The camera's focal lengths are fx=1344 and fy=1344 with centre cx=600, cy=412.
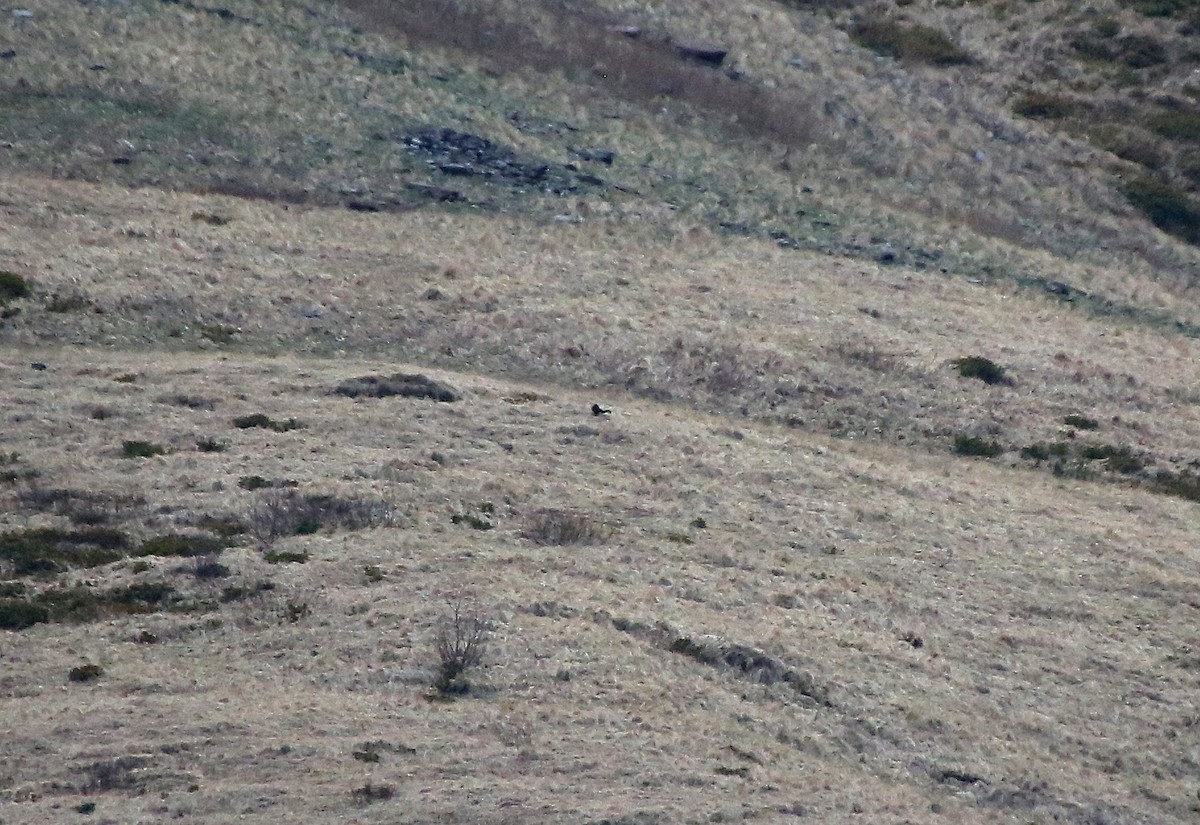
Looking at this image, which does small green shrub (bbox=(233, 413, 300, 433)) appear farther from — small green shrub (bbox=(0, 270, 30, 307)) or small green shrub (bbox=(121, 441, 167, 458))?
small green shrub (bbox=(0, 270, 30, 307))

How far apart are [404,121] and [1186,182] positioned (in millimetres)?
32457

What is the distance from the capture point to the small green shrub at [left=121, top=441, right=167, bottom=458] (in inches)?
994

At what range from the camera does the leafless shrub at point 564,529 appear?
2425cm

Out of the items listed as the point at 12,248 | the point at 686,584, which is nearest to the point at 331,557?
the point at 686,584

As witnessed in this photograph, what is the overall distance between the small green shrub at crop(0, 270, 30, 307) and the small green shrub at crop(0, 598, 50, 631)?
47.3 ft

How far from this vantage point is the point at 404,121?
45812mm

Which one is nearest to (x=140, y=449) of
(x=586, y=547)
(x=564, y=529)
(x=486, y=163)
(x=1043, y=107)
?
(x=564, y=529)

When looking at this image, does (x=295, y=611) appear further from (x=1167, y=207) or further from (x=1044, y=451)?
(x=1167, y=207)

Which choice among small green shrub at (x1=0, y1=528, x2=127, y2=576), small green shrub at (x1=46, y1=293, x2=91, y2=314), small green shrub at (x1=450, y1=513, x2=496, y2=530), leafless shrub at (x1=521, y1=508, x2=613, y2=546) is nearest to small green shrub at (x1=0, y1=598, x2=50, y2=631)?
small green shrub at (x1=0, y1=528, x2=127, y2=576)

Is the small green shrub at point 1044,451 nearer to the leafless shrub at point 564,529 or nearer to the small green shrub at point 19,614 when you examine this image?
the leafless shrub at point 564,529

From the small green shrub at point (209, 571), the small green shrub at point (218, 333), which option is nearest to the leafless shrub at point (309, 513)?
the small green shrub at point (209, 571)

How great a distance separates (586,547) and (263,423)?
7.68 meters

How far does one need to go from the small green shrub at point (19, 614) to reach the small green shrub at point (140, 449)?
5.99 m

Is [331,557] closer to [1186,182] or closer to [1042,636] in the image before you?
[1042,636]
